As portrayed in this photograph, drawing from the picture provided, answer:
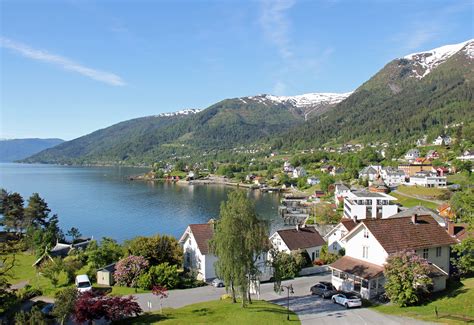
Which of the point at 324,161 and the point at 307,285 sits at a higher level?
the point at 324,161

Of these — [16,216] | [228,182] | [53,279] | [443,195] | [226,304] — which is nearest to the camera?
Answer: [226,304]

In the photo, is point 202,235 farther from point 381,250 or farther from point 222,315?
point 381,250

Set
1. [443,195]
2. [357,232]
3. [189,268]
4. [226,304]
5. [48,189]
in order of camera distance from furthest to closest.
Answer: [48,189], [443,195], [189,268], [357,232], [226,304]

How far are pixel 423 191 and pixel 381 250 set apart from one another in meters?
72.5

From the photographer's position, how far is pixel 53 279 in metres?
34.5

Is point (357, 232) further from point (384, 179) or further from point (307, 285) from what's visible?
point (384, 179)

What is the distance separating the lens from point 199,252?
35.3 meters

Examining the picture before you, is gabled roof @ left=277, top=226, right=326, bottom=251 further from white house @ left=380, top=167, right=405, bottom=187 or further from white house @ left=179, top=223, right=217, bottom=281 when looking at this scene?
white house @ left=380, top=167, right=405, bottom=187

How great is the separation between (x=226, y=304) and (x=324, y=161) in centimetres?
15940

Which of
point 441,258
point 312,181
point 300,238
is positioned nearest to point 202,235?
point 300,238

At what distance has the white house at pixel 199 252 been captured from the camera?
3466 cm

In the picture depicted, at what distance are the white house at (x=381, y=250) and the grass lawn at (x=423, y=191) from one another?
61.8 m

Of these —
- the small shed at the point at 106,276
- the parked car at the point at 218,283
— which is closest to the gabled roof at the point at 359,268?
the parked car at the point at 218,283

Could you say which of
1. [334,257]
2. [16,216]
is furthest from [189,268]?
[16,216]
